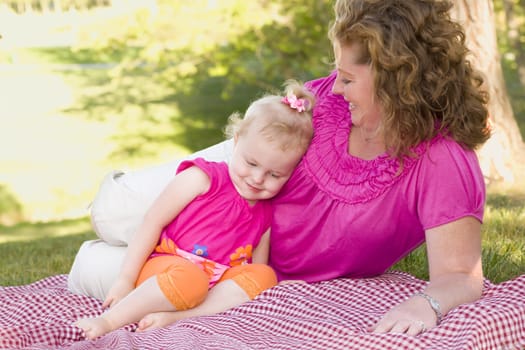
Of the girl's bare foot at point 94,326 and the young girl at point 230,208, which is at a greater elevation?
the young girl at point 230,208

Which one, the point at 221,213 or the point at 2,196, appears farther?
the point at 2,196

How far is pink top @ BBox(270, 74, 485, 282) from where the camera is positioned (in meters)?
2.84

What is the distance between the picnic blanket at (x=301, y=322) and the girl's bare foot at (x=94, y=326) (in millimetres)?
26

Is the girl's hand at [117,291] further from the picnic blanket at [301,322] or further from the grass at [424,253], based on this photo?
the grass at [424,253]

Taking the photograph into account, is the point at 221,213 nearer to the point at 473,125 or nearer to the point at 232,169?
the point at 232,169

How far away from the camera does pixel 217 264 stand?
317cm

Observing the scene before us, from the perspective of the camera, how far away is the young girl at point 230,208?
3.11 meters

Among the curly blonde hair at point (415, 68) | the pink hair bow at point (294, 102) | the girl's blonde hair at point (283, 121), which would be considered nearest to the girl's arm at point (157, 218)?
the girl's blonde hair at point (283, 121)

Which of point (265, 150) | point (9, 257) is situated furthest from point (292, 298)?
point (9, 257)

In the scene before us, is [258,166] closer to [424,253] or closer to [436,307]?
[436,307]

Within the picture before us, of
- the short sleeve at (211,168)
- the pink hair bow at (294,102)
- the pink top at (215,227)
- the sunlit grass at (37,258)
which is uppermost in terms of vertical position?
the pink hair bow at (294,102)

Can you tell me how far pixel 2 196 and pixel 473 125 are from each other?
10.1 meters

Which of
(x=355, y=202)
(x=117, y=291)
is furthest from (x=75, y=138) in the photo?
(x=355, y=202)

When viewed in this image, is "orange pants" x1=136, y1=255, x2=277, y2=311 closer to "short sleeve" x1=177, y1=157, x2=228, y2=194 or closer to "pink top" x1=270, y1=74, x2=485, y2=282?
"pink top" x1=270, y1=74, x2=485, y2=282
